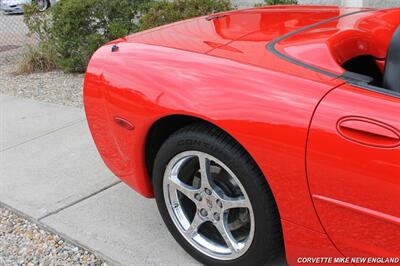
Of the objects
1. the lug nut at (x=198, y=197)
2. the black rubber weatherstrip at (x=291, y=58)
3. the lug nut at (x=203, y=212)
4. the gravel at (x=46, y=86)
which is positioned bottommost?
the gravel at (x=46, y=86)

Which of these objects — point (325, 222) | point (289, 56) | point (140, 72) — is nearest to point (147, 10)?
point (140, 72)

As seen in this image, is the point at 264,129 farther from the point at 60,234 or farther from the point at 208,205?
the point at 60,234

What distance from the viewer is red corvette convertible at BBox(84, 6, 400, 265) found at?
70.0 inches

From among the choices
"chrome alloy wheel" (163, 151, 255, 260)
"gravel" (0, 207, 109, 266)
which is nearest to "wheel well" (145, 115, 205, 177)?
"chrome alloy wheel" (163, 151, 255, 260)

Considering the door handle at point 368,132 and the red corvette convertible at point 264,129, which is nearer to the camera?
the door handle at point 368,132

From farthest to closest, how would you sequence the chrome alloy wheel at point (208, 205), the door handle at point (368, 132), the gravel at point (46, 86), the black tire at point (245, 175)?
1. the gravel at point (46, 86)
2. the chrome alloy wheel at point (208, 205)
3. the black tire at point (245, 175)
4. the door handle at point (368, 132)

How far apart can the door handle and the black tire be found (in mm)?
478

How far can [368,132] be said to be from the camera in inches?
67.8

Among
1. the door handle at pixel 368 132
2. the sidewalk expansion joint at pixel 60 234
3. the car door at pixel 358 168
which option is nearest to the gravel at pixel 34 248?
the sidewalk expansion joint at pixel 60 234

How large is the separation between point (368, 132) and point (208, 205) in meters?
1.00

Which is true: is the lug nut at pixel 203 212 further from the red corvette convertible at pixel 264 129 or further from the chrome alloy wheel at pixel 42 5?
the chrome alloy wheel at pixel 42 5

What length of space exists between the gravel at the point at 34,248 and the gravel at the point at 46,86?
2738 millimetres

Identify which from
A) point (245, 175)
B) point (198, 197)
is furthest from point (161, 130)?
point (245, 175)

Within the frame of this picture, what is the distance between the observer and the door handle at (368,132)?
167 cm
